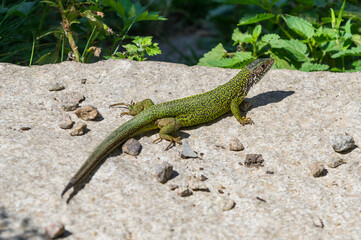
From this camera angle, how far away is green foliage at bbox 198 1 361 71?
20.3 ft

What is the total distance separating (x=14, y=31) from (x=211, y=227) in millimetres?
5420

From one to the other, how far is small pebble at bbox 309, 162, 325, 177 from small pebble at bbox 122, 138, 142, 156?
190 centimetres

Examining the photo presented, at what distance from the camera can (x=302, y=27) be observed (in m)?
6.33

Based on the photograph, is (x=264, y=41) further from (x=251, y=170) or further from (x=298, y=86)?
(x=251, y=170)

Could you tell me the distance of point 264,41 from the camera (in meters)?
6.28

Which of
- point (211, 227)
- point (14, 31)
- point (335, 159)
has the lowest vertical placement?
point (14, 31)

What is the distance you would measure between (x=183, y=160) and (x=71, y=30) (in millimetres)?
3122

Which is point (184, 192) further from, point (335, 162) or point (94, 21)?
point (94, 21)

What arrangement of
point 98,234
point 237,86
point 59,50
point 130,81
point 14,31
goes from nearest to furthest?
point 98,234 → point 237,86 → point 130,81 → point 59,50 → point 14,31

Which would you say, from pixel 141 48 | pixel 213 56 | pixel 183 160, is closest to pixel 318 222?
pixel 183 160

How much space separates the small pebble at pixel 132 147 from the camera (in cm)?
422

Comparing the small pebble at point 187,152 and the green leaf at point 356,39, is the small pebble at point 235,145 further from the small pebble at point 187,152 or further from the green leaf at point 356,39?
the green leaf at point 356,39

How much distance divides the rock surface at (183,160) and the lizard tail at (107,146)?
0.33 ft

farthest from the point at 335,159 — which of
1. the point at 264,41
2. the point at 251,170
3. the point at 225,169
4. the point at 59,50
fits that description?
the point at 59,50
